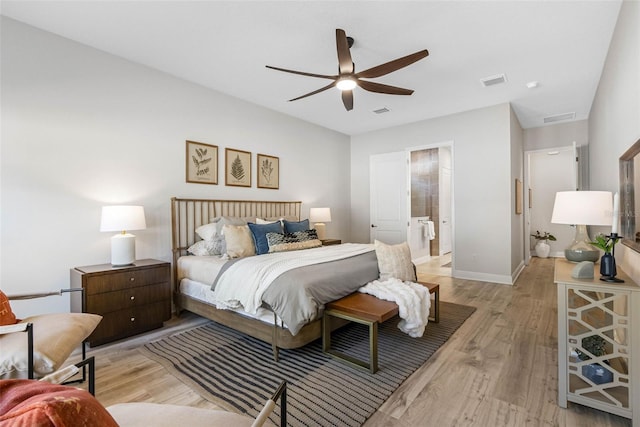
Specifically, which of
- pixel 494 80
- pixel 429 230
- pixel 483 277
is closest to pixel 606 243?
pixel 494 80

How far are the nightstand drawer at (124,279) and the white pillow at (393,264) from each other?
2.24m

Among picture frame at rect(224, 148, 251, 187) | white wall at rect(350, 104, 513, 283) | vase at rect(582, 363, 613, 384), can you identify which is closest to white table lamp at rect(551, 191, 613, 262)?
vase at rect(582, 363, 613, 384)

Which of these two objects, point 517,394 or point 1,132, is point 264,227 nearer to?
point 1,132

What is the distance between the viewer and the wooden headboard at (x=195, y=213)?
363 cm

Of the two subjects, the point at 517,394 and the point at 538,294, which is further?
the point at 538,294

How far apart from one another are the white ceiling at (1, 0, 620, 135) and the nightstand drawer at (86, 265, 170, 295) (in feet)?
7.46

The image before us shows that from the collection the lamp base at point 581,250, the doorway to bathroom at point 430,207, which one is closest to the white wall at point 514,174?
the doorway to bathroom at point 430,207

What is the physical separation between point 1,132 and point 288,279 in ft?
8.98

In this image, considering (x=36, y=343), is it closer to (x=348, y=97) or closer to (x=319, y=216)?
(x=348, y=97)

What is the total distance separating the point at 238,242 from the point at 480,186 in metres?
4.01

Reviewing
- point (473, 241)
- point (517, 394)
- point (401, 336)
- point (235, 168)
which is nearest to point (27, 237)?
point (235, 168)

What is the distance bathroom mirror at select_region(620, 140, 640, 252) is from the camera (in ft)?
6.52

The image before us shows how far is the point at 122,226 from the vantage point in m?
2.78

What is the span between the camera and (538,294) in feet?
13.7
